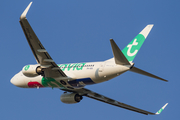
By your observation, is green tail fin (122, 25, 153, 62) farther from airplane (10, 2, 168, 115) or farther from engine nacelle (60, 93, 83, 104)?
engine nacelle (60, 93, 83, 104)

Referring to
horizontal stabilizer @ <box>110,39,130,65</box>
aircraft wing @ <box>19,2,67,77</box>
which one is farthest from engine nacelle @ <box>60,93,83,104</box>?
horizontal stabilizer @ <box>110,39,130,65</box>

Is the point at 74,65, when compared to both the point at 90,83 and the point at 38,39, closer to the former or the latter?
the point at 90,83

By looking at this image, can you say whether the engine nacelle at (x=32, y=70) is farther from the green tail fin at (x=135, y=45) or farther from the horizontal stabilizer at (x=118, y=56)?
the green tail fin at (x=135, y=45)

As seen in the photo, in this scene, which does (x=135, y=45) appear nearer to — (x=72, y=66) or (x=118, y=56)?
(x=118, y=56)

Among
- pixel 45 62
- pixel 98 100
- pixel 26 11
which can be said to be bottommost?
pixel 98 100

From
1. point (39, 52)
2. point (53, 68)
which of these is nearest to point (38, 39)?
point (39, 52)

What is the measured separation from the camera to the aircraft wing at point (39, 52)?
32.9 m

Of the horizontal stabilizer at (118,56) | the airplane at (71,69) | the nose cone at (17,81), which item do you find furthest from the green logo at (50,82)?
the horizontal stabilizer at (118,56)

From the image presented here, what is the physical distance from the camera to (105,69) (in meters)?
37.3

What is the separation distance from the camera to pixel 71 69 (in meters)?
40.0

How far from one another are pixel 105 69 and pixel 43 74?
278 inches

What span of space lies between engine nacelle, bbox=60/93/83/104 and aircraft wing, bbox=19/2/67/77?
6.12m

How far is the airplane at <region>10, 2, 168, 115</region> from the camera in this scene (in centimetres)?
3506

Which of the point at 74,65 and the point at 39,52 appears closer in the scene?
the point at 39,52
